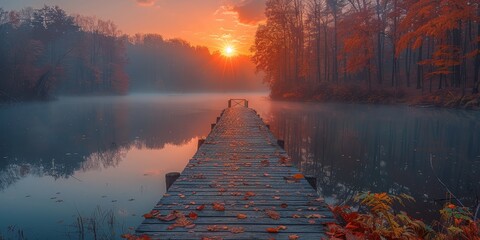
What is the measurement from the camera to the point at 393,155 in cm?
1188

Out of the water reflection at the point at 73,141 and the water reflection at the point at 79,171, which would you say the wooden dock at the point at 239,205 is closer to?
the water reflection at the point at 79,171

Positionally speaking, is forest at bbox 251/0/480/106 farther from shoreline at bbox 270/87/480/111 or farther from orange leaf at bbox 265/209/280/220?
orange leaf at bbox 265/209/280/220

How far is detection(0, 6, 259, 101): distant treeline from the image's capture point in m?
38.5

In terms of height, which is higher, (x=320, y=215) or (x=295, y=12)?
(x=295, y=12)

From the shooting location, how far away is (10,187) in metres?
8.46

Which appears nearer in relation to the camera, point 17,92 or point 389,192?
point 389,192

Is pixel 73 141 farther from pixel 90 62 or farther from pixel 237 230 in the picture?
pixel 90 62

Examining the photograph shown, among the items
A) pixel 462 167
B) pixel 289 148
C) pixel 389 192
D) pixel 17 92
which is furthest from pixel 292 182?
pixel 17 92

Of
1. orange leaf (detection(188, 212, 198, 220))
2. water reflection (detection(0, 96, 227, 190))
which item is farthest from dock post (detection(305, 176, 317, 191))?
water reflection (detection(0, 96, 227, 190))

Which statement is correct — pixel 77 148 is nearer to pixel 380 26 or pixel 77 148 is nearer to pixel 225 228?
pixel 225 228

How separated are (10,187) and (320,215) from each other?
864 centimetres

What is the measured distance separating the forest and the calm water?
10624 millimetres

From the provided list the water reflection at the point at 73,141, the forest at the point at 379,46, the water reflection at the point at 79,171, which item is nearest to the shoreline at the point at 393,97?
the forest at the point at 379,46

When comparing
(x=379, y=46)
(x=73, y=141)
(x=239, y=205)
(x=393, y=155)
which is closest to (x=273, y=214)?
(x=239, y=205)
